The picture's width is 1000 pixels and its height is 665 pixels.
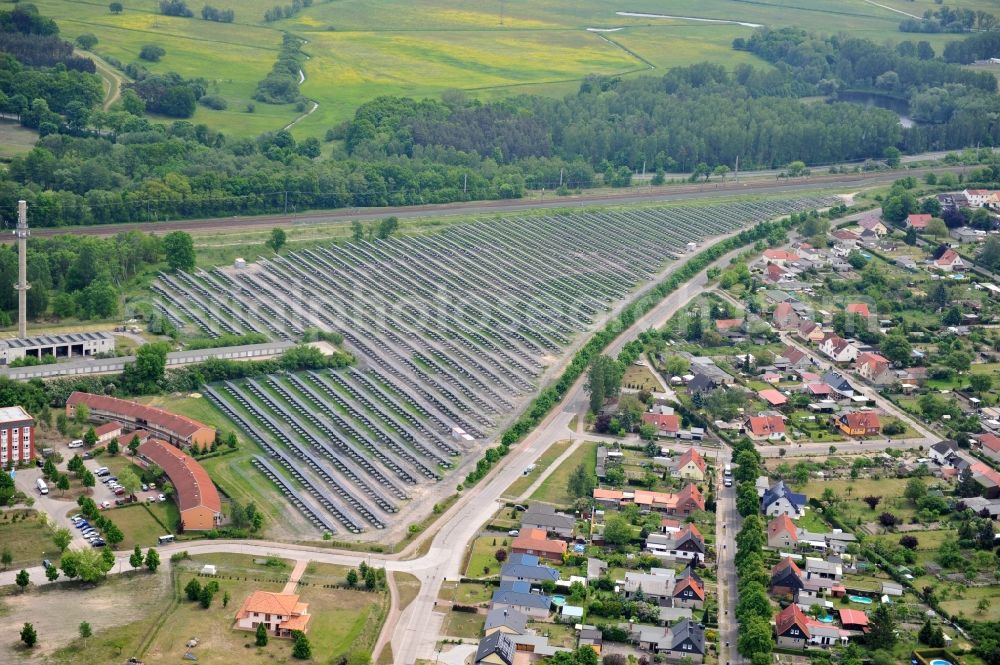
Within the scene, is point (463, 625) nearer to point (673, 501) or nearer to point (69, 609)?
point (673, 501)

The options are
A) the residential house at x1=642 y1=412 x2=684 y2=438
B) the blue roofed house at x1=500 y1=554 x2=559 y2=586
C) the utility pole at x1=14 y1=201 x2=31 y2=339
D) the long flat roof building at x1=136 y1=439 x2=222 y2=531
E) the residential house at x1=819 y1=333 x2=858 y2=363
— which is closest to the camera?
the blue roofed house at x1=500 y1=554 x2=559 y2=586

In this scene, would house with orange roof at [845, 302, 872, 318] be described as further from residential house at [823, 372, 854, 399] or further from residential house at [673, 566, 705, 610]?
residential house at [673, 566, 705, 610]

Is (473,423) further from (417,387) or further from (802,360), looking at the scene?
(802,360)

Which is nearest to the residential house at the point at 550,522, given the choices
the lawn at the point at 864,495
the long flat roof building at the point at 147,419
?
the lawn at the point at 864,495

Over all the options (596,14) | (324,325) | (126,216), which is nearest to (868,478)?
(324,325)

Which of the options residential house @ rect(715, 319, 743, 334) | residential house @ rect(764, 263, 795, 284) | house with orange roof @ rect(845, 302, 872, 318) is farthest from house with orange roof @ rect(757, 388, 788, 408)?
residential house @ rect(764, 263, 795, 284)

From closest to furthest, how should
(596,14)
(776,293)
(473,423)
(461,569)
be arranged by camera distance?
(461,569) < (473,423) < (776,293) < (596,14)
